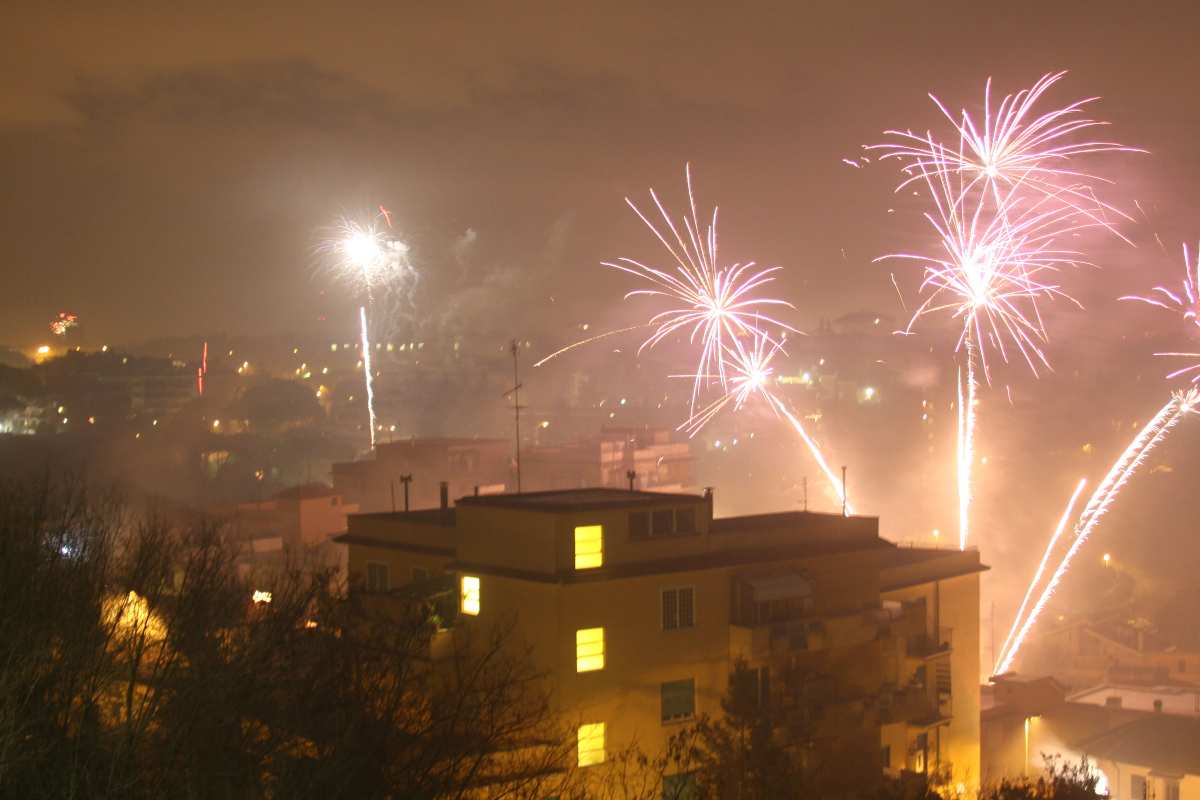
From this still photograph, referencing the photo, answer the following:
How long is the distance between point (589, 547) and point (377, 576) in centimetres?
306

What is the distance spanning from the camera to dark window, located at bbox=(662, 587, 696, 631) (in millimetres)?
10602

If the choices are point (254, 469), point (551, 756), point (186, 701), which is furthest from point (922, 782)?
point (254, 469)

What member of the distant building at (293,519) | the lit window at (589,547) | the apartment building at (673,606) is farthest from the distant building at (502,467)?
the lit window at (589,547)

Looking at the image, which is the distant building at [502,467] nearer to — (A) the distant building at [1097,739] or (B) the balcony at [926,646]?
(A) the distant building at [1097,739]

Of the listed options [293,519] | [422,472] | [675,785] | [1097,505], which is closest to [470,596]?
[675,785]

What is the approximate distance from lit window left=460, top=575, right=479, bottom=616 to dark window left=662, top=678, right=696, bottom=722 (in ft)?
5.91

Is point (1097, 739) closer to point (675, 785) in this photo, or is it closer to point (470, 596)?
point (675, 785)

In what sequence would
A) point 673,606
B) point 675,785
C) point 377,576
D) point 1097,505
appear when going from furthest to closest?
point 1097,505 → point 377,576 → point 673,606 → point 675,785

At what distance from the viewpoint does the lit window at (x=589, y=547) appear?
10.2m

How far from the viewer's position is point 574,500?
1153 centimetres

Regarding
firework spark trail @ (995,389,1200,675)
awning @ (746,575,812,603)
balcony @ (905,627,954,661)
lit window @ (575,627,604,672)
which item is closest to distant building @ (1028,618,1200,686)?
firework spark trail @ (995,389,1200,675)

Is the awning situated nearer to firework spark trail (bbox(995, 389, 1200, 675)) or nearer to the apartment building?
the apartment building

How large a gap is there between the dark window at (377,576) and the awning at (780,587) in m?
3.77

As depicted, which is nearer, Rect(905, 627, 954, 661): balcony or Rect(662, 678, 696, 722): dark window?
Rect(662, 678, 696, 722): dark window
